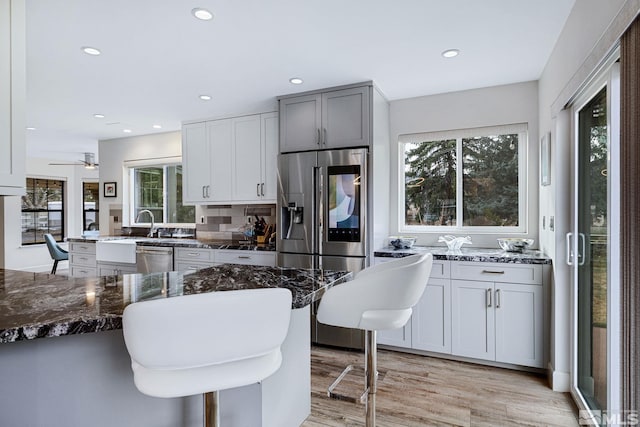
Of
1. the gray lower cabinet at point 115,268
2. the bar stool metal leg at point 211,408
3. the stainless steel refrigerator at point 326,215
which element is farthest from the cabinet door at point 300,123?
the bar stool metal leg at point 211,408

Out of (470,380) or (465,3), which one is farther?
(470,380)

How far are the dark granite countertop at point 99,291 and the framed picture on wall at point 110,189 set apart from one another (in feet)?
12.5

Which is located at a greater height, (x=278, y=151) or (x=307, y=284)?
(x=278, y=151)

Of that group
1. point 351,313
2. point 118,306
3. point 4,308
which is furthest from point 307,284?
point 4,308

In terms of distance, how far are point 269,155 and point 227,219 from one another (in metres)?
1.24

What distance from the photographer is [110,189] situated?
5.50 meters

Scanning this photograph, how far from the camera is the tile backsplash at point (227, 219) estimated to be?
175 inches

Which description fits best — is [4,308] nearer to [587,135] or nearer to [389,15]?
[389,15]

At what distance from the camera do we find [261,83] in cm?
324

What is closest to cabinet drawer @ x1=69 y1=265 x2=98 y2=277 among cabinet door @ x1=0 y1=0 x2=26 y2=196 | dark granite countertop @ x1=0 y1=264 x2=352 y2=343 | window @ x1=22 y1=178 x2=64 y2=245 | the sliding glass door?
dark granite countertop @ x1=0 y1=264 x2=352 y2=343

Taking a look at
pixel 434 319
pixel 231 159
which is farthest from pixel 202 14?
pixel 434 319

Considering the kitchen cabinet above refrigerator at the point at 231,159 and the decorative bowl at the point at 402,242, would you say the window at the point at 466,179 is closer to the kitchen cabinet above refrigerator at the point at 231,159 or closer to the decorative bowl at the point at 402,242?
the decorative bowl at the point at 402,242

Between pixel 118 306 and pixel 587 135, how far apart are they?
2.55m

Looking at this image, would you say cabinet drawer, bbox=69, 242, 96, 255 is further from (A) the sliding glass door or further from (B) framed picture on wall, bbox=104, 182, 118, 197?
(A) the sliding glass door
